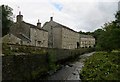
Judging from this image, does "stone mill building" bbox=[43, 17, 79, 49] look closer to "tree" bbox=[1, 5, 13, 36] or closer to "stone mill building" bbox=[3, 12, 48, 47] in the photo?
"tree" bbox=[1, 5, 13, 36]

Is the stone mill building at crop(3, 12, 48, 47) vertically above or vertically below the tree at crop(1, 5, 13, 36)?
below

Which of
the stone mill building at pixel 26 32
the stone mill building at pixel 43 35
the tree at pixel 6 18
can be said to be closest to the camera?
the stone mill building at pixel 43 35

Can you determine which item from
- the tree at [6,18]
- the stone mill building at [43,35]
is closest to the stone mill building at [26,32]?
the stone mill building at [43,35]

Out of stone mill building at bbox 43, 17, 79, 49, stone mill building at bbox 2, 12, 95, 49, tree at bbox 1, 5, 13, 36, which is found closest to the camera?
stone mill building at bbox 2, 12, 95, 49

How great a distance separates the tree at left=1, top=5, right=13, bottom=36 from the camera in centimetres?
6306

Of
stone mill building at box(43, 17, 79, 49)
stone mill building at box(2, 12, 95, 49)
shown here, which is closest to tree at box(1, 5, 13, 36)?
stone mill building at box(2, 12, 95, 49)

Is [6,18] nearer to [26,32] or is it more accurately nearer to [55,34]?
[26,32]

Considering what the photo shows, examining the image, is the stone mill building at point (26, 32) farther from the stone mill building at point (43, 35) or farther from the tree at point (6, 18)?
the tree at point (6, 18)

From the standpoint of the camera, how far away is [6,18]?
2616 inches

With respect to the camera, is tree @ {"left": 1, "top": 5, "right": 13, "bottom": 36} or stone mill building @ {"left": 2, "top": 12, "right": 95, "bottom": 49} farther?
tree @ {"left": 1, "top": 5, "right": 13, "bottom": 36}

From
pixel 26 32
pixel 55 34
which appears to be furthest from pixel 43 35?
pixel 55 34

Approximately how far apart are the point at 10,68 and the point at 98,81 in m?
9.81

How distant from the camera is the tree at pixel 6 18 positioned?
207ft

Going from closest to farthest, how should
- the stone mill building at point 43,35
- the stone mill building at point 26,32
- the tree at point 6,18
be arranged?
the stone mill building at point 43,35 < the stone mill building at point 26,32 < the tree at point 6,18
